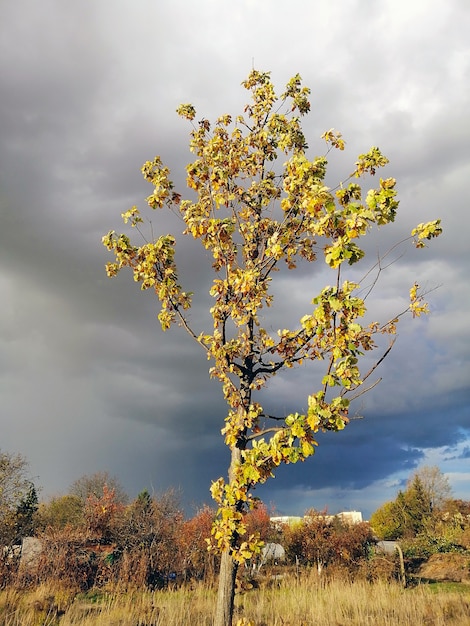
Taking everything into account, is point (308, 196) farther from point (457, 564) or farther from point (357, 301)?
point (457, 564)

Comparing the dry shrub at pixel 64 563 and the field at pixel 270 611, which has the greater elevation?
the dry shrub at pixel 64 563

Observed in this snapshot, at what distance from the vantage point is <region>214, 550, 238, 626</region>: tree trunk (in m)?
4.97

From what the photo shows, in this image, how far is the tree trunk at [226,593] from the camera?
4973 millimetres

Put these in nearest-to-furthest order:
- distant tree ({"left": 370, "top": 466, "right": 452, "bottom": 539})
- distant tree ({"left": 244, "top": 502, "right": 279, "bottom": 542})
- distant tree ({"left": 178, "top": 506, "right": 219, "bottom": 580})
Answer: distant tree ({"left": 178, "top": 506, "right": 219, "bottom": 580}) < distant tree ({"left": 244, "top": 502, "right": 279, "bottom": 542}) < distant tree ({"left": 370, "top": 466, "right": 452, "bottom": 539})

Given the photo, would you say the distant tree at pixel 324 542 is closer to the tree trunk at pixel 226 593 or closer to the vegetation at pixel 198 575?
the vegetation at pixel 198 575

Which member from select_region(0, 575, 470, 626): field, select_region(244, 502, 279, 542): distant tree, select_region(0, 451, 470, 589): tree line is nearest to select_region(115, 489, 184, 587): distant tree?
select_region(0, 451, 470, 589): tree line

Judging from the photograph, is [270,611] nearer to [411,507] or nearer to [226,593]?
Result: [226,593]

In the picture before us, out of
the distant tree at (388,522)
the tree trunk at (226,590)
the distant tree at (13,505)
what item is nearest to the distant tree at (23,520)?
the distant tree at (13,505)

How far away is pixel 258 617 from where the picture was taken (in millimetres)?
10391

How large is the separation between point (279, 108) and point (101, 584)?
1944 centimetres

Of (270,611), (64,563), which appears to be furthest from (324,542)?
(270,611)

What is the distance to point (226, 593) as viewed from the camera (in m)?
5.04

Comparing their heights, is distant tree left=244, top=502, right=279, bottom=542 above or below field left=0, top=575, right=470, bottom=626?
above

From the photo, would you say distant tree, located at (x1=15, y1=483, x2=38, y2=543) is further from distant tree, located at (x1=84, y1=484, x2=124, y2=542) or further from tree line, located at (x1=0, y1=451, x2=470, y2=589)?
distant tree, located at (x1=84, y1=484, x2=124, y2=542)
